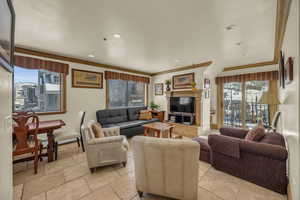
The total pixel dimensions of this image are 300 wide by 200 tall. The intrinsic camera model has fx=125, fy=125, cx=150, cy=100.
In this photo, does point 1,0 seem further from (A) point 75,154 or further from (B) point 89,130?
(A) point 75,154

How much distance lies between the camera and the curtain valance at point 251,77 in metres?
3.85

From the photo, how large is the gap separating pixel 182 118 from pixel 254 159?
9.78 ft

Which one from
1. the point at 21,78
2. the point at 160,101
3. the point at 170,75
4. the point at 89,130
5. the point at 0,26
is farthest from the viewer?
the point at 160,101

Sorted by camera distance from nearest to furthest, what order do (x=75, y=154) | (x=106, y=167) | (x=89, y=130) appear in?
1. (x=89, y=130)
2. (x=106, y=167)
3. (x=75, y=154)

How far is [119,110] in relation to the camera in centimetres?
440

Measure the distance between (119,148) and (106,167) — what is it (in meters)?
0.49

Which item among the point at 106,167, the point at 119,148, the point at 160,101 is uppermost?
the point at 160,101

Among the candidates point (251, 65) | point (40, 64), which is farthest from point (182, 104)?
point (40, 64)

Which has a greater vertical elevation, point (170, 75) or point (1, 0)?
point (170, 75)

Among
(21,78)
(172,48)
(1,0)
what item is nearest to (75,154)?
(21,78)

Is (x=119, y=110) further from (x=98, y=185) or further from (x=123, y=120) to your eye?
(x=98, y=185)

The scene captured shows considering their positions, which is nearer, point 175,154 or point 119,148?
point 175,154

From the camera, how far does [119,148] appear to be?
226 centimetres

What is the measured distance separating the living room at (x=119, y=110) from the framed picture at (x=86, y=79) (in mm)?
32
